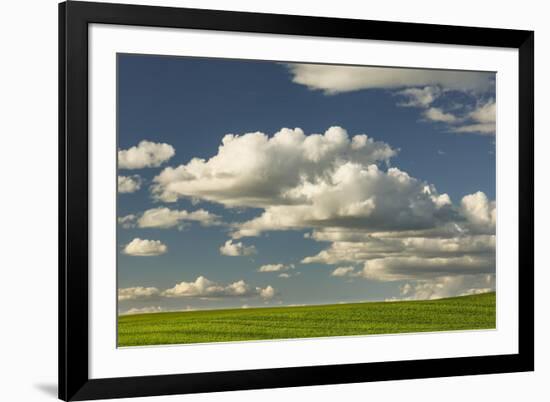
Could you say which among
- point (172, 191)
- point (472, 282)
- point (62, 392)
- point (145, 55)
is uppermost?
point (145, 55)

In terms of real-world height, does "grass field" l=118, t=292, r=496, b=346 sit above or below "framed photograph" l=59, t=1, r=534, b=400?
below

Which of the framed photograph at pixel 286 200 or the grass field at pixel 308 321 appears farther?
the grass field at pixel 308 321

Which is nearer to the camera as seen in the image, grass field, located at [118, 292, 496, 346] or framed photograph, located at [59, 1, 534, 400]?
framed photograph, located at [59, 1, 534, 400]

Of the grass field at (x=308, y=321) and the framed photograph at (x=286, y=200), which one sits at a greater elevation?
the framed photograph at (x=286, y=200)

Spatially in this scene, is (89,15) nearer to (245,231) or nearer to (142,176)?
(142,176)

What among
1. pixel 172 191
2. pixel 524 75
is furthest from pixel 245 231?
pixel 524 75
